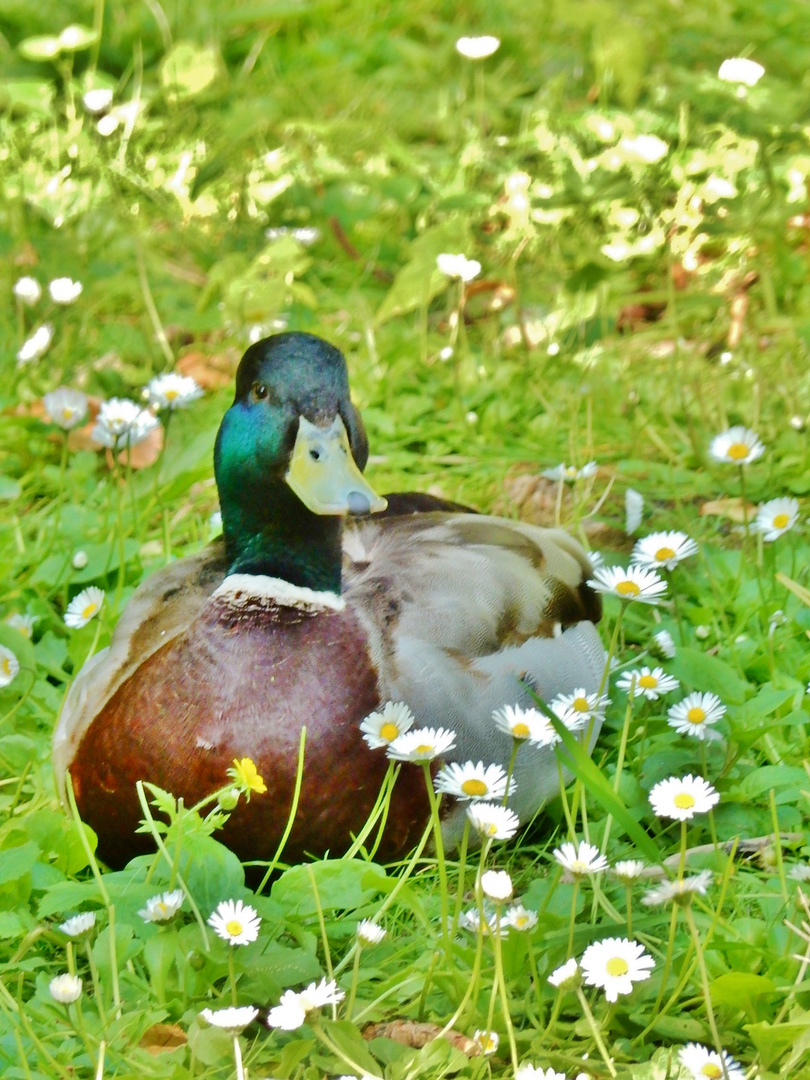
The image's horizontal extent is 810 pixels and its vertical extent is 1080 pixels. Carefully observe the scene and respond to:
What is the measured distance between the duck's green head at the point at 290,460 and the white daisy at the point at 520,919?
0.61 metres

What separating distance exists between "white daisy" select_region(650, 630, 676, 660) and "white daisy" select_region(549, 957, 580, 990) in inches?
41.6

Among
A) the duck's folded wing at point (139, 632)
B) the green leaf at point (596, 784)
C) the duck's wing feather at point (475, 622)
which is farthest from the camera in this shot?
the duck's folded wing at point (139, 632)

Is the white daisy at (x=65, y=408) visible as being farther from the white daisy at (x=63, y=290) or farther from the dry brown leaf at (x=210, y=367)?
the dry brown leaf at (x=210, y=367)

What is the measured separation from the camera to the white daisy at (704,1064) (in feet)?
5.55

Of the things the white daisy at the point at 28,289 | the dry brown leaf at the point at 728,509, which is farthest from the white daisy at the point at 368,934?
the white daisy at the point at 28,289

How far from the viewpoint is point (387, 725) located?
201 cm

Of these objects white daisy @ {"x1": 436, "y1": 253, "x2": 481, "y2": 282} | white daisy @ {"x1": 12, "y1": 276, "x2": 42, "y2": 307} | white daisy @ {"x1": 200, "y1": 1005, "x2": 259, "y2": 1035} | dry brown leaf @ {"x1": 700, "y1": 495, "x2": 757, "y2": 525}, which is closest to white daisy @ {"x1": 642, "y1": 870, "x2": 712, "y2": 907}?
white daisy @ {"x1": 200, "y1": 1005, "x2": 259, "y2": 1035}

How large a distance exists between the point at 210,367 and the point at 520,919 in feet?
8.13

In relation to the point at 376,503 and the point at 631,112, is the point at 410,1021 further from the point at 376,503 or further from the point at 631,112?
the point at 631,112

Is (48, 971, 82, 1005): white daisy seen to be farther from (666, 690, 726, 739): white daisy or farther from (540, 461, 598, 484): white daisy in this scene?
(540, 461, 598, 484): white daisy

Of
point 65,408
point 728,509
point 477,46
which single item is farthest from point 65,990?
point 477,46

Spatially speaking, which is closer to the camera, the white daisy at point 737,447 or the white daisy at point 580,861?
the white daisy at point 580,861

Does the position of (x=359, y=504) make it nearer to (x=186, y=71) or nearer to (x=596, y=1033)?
(x=596, y=1033)

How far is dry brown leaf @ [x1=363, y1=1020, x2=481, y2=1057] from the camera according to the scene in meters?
1.80
